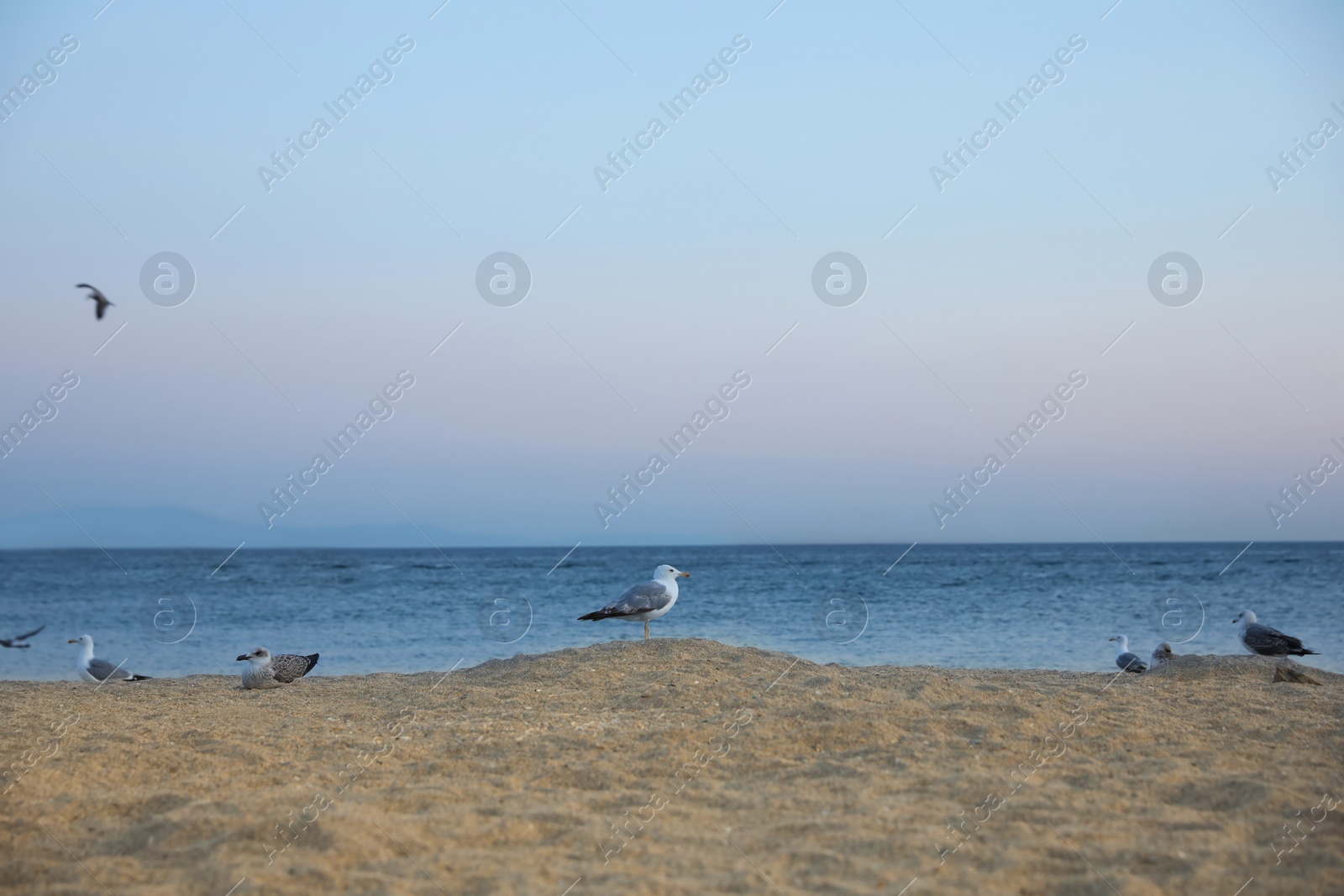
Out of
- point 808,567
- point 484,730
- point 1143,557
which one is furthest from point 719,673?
point 1143,557

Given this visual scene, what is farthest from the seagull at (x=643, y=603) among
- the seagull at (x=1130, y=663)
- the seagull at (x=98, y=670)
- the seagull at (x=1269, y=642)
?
the seagull at (x=1269, y=642)

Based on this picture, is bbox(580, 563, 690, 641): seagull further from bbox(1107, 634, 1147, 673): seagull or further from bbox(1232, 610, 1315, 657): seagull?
bbox(1232, 610, 1315, 657): seagull

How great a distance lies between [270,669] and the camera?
11.4 meters

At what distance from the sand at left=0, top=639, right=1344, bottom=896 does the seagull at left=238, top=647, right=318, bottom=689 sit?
1.89 metres

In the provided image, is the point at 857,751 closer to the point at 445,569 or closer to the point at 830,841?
the point at 830,841

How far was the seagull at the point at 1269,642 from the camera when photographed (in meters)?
12.2

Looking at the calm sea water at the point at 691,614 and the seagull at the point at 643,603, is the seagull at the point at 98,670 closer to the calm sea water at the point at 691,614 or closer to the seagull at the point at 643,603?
the calm sea water at the point at 691,614

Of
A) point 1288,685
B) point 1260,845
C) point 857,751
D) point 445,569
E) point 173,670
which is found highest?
point 1288,685

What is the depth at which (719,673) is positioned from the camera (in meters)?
9.54

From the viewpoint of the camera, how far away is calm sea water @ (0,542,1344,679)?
16.4 m

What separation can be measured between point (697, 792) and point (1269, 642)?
33.2 feet

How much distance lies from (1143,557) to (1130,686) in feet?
198

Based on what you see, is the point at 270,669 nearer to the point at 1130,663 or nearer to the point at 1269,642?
the point at 1130,663

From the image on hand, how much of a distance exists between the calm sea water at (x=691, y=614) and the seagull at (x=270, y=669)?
3.35 metres
